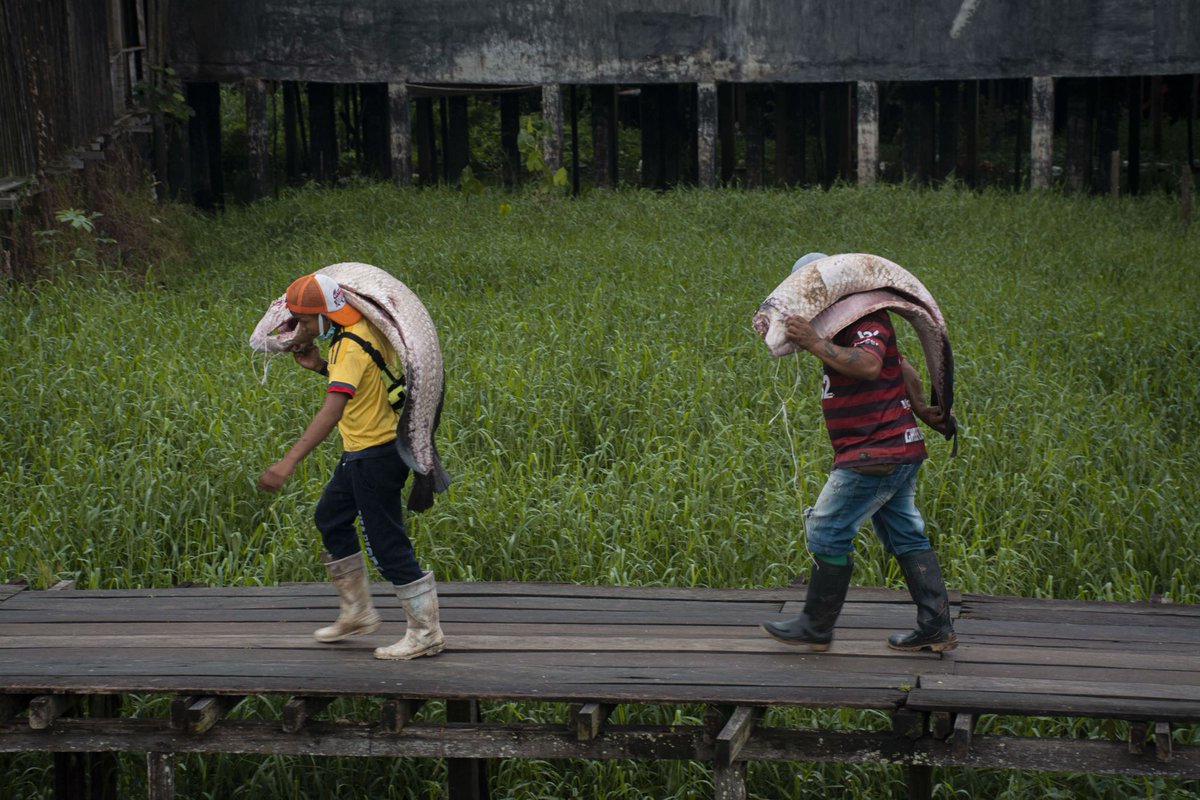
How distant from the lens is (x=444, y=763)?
16.2 ft

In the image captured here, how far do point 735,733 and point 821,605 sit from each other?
24.9 inches

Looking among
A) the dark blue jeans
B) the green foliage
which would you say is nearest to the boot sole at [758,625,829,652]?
the dark blue jeans

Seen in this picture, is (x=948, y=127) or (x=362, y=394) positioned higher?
(x=948, y=127)

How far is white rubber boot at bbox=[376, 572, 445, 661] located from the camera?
414 centimetres

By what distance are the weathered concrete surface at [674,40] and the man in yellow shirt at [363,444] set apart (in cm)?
1570

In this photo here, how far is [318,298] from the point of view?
13.2 feet

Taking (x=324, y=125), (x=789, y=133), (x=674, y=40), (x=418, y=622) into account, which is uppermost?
(x=674, y=40)

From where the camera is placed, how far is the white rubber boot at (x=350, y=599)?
14.1 feet

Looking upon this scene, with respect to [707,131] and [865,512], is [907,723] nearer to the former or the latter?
[865,512]

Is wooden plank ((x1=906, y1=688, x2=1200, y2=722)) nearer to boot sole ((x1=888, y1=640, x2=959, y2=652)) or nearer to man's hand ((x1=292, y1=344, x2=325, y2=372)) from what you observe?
boot sole ((x1=888, y1=640, x2=959, y2=652))

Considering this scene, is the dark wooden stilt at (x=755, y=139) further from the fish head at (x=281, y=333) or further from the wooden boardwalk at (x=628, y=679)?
the fish head at (x=281, y=333)

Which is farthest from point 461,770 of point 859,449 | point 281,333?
point 859,449

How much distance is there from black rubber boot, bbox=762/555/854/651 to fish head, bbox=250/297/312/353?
1716 millimetres

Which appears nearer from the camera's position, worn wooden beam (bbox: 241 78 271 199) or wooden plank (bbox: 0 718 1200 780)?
wooden plank (bbox: 0 718 1200 780)
